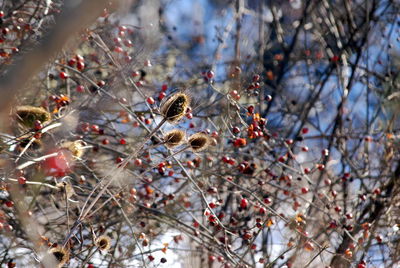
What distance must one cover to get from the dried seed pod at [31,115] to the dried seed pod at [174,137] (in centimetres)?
85

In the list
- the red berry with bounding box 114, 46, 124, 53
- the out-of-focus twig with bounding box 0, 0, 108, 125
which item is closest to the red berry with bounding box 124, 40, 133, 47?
the red berry with bounding box 114, 46, 124, 53

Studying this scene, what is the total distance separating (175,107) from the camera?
2828 mm

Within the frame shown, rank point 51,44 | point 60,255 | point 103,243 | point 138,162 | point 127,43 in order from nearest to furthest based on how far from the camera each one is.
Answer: point 51,44 → point 60,255 → point 103,243 → point 138,162 → point 127,43

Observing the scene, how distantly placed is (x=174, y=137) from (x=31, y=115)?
0.97 meters

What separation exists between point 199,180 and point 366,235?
4.23 feet

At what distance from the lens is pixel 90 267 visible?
3.73 meters

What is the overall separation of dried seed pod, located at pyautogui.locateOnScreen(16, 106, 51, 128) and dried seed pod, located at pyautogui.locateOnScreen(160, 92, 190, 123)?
3.02ft

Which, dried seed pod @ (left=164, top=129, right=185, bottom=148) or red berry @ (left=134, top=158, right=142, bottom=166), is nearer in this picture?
dried seed pod @ (left=164, top=129, right=185, bottom=148)

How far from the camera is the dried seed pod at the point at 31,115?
3414 millimetres

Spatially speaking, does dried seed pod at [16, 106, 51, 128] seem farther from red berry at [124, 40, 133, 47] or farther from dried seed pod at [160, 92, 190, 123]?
red berry at [124, 40, 133, 47]

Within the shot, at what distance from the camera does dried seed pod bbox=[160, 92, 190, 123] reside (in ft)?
9.27

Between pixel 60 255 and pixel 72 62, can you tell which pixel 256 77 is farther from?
pixel 60 255

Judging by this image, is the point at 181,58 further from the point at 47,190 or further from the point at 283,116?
the point at 47,190

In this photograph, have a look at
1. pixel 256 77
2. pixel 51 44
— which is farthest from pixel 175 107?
pixel 51 44
